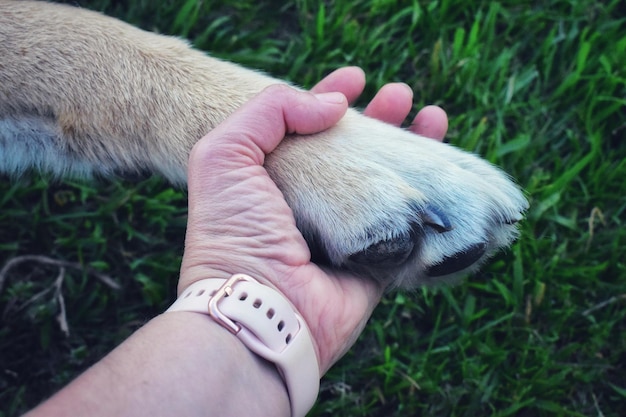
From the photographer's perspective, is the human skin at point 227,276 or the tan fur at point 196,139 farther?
the tan fur at point 196,139

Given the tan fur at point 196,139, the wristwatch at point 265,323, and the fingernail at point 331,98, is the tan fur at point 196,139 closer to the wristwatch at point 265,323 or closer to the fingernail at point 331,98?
the fingernail at point 331,98

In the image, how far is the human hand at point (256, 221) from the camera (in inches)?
67.1

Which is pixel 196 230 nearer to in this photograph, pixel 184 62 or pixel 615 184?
pixel 184 62

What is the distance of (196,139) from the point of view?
1866mm

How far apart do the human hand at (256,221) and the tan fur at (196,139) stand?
8 cm

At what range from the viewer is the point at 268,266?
66.9 inches

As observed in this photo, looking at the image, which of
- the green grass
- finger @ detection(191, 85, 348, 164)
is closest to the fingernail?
finger @ detection(191, 85, 348, 164)

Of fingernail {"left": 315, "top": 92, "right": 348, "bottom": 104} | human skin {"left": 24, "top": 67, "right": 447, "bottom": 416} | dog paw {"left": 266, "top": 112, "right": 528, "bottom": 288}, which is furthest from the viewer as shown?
fingernail {"left": 315, "top": 92, "right": 348, "bottom": 104}

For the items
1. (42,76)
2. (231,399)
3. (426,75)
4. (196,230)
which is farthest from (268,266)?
(426,75)

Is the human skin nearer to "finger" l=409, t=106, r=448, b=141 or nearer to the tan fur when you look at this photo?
the tan fur

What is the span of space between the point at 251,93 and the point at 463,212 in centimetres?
75

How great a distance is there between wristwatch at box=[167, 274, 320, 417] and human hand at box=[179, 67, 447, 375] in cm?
8

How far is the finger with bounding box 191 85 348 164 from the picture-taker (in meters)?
1.72

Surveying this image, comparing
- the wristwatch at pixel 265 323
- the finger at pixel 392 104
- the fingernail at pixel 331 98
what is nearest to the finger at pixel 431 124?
the finger at pixel 392 104
